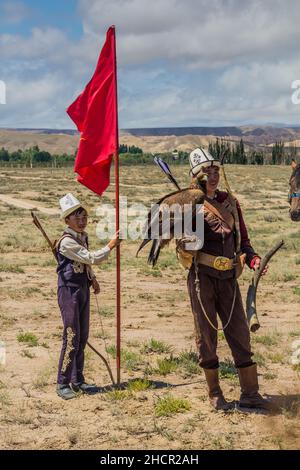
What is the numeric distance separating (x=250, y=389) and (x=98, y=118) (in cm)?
311

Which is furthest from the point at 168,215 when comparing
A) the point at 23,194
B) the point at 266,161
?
the point at 266,161

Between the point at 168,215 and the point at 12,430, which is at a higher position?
the point at 168,215

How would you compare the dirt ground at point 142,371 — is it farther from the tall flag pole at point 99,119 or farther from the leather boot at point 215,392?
the tall flag pole at point 99,119

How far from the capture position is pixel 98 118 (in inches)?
262

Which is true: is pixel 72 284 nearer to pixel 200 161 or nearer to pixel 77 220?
pixel 77 220

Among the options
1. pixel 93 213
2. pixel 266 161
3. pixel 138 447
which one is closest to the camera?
pixel 138 447

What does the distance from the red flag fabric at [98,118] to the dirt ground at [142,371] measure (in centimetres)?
228

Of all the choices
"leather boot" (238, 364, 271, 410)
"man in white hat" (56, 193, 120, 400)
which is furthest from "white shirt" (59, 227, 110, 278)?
"leather boot" (238, 364, 271, 410)

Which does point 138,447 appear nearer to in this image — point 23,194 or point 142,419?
point 142,419

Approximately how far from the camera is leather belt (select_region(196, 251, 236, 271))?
587cm

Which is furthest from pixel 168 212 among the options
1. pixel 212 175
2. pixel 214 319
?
pixel 214 319

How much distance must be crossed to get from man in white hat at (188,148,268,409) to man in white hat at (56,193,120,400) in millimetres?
1138
